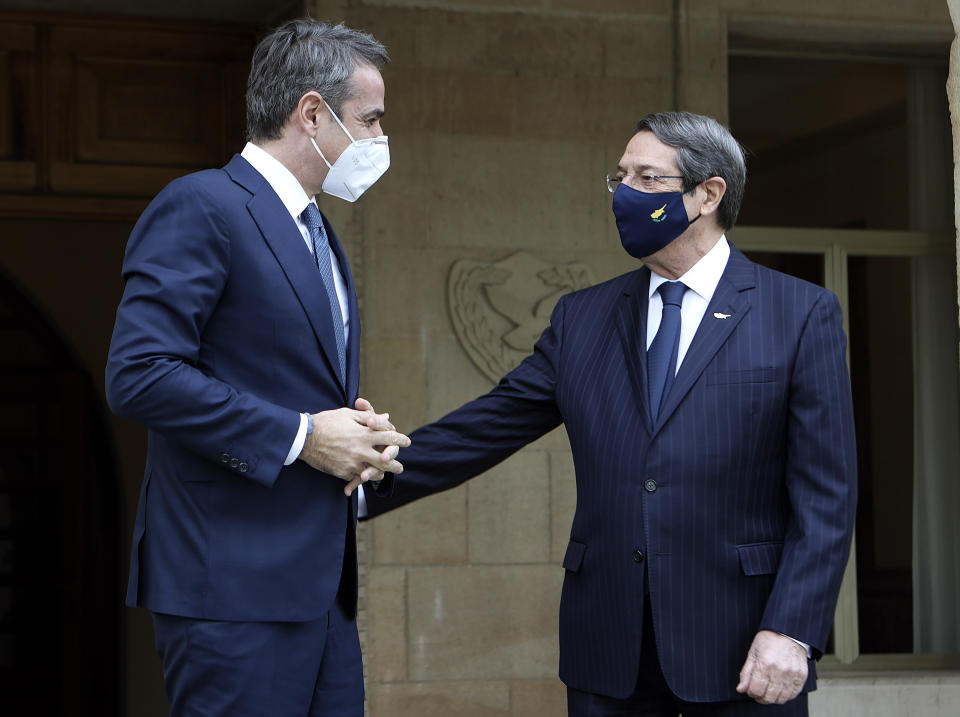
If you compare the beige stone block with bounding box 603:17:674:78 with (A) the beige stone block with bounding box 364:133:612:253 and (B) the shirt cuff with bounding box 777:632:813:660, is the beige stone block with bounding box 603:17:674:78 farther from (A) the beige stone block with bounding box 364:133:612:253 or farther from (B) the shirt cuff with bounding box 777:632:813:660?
(B) the shirt cuff with bounding box 777:632:813:660

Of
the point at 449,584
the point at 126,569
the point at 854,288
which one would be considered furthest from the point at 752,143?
the point at 126,569

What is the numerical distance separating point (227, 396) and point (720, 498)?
1087mm

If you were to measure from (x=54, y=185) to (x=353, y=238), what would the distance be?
1479 mm

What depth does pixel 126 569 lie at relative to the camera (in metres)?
7.75

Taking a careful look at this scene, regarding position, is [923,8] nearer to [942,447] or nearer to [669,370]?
[942,447]

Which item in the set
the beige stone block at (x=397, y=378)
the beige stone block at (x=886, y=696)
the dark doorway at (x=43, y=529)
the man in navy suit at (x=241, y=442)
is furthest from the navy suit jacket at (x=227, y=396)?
the dark doorway at (x=43, y=529)

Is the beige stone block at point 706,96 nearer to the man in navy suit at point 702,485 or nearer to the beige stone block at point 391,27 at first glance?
the beige stone block at point 391,27

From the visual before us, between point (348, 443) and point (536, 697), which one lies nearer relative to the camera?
point (348, 443)

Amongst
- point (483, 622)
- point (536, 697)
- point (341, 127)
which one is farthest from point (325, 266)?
point (536, 697)

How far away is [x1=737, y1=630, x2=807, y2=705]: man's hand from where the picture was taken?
9.07ft

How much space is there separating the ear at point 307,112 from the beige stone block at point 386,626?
105 inches

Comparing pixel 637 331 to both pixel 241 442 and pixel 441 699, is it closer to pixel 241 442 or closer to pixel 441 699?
pixel 241 442

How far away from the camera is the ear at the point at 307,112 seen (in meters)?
2.71

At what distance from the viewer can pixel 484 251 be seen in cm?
521
